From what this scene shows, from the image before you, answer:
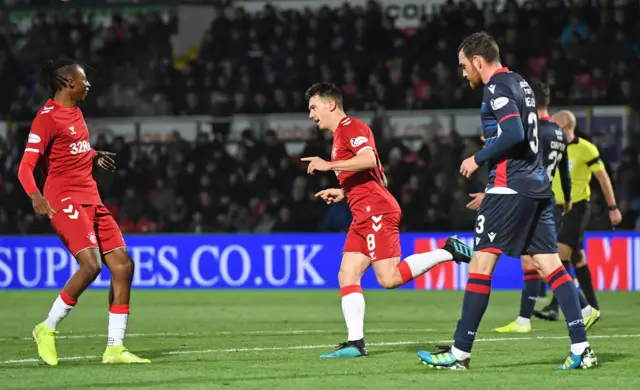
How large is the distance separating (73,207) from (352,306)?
214cm

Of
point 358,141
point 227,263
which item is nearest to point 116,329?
point 358,141

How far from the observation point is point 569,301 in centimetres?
743

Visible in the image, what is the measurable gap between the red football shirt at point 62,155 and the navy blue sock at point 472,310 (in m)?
2.91

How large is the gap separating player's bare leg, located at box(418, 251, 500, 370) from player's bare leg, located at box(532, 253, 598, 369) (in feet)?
1.17

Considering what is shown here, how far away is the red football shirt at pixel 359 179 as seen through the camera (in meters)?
8.62

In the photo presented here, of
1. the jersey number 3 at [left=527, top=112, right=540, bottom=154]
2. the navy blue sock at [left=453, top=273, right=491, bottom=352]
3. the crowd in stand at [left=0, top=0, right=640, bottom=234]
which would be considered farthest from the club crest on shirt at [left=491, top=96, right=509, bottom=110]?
the crowd in stand at [left=0, top=0, right=640, bottom=234]

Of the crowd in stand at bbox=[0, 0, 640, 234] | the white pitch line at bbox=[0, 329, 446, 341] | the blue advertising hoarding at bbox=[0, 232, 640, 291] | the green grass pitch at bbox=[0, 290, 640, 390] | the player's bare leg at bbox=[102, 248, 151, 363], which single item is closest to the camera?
the green grass pitch at bbox=[0, 290, 640, 390]

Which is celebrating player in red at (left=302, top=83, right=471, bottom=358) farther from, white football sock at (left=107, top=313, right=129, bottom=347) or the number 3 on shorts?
white football sock at (left=107, top=313, right=129, bottom=347)

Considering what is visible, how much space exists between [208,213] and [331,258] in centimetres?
318

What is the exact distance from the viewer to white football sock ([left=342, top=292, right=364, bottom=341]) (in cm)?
859

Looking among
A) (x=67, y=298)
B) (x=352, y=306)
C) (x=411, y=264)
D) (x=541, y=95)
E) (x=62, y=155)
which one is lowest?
(x=352, y=306)

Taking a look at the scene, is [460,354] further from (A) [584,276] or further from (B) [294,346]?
(A) [584,276]

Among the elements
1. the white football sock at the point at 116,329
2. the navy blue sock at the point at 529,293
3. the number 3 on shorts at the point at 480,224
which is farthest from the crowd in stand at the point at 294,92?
the number 3 on shorts at the point at 480,224

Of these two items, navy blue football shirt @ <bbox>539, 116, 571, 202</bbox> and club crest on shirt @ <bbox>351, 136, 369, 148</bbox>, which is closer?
club crest on shirt @ <bbox>351, 136, 369, 148</bbox>
